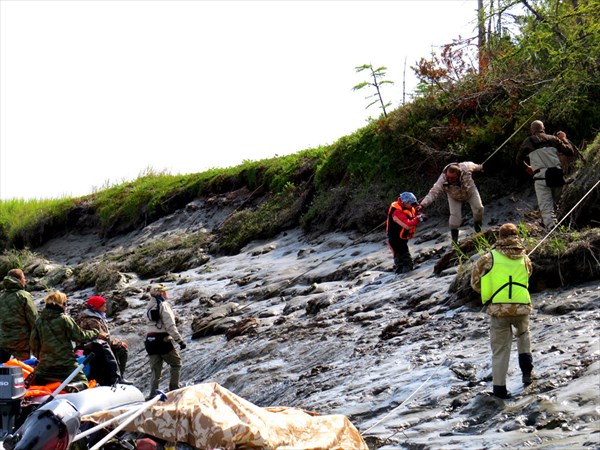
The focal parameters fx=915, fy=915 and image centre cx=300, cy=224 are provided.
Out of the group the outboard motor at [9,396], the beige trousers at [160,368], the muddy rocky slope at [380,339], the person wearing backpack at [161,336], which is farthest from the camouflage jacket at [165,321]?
the outboard motor at [9,396]

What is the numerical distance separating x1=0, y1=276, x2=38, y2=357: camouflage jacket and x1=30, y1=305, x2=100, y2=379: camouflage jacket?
1624 mm

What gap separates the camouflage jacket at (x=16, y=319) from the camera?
12773 millimetres

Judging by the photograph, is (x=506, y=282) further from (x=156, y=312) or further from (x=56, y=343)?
(x=156, y=312)

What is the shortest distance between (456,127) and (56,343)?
10950 millimetres

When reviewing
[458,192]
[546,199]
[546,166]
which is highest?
[546,166]

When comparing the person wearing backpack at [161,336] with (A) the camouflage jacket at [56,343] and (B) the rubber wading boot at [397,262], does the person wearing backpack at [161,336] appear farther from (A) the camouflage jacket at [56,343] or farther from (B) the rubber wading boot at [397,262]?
(B) the rubber wading boot at [397,262]

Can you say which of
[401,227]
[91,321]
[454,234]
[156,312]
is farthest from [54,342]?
[454,234]

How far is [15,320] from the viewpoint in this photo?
504 inches

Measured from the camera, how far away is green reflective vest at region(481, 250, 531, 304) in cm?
916

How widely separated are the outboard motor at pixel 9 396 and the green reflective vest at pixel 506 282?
4.92 m

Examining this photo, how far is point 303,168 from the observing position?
82.4 feet

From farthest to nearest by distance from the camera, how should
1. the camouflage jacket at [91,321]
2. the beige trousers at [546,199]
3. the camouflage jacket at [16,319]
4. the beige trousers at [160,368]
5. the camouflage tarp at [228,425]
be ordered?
1. the beige trousers at [546,199]
2. the beige trousers at [160,368]
3. the camouflage jacket at [16,319]
4. the camouflage jacket at [91,321]
5. the camouflage tarp at [228,425]

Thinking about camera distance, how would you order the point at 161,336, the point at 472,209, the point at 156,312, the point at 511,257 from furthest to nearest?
the point at 472,209, the point at 161,336, the point at 156,312, the point at 511,257

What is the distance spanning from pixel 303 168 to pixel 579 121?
902 centimetres
